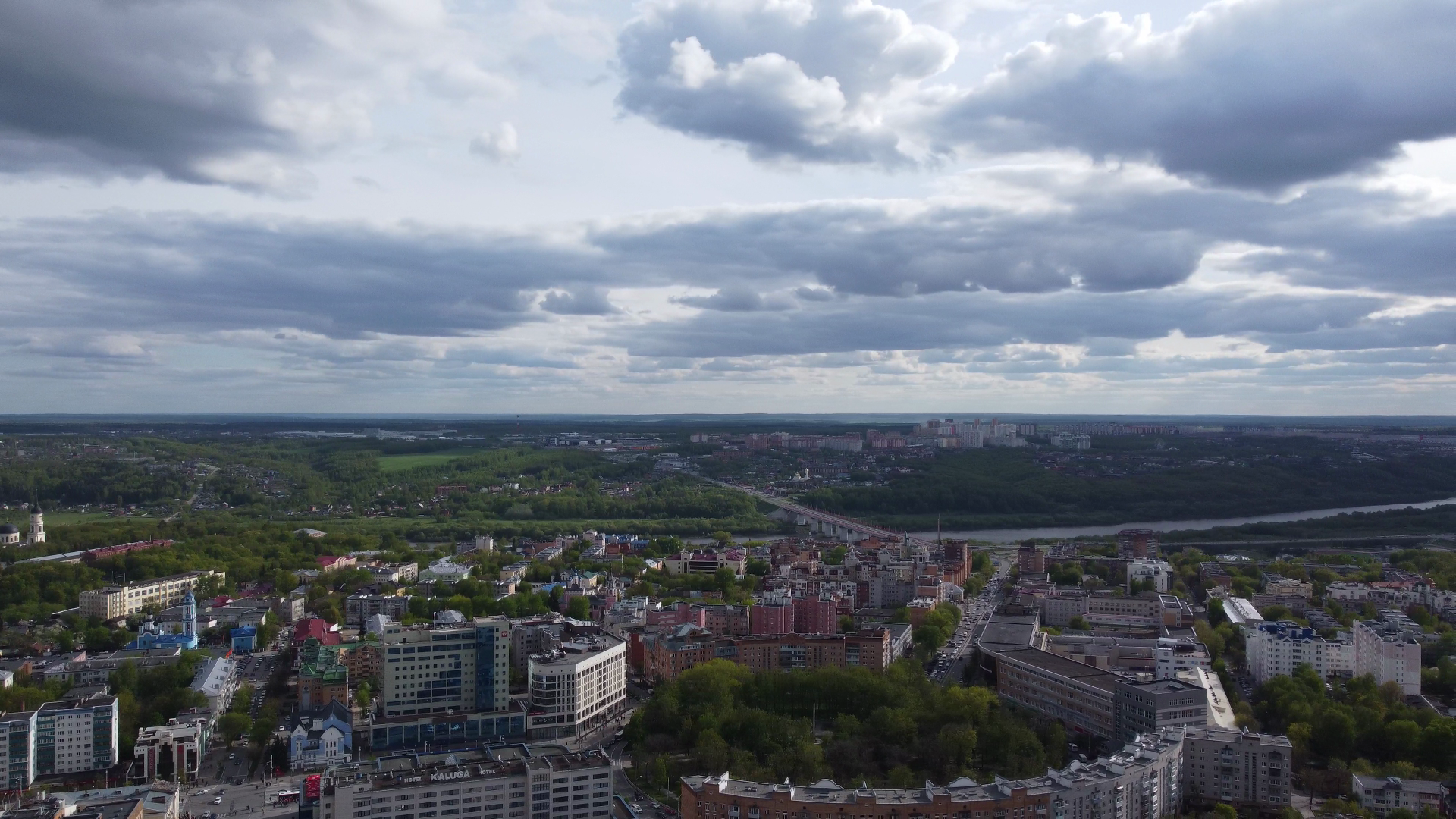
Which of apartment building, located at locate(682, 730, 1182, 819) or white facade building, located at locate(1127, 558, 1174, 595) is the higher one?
apartment building, located at locate(682, 730, 1182, 819)

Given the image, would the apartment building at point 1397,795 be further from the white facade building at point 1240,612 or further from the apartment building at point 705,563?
the apartment building at point 705,563

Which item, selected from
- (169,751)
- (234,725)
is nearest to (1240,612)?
(234,725)

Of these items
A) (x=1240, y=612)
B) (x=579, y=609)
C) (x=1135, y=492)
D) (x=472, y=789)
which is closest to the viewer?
(x=472, y=789)

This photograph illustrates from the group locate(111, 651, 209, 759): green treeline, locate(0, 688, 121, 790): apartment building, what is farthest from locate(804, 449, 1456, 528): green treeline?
locate(0, 688, 121, 790): apartment building

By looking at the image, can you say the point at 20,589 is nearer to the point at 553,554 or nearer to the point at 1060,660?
the point at 553,554

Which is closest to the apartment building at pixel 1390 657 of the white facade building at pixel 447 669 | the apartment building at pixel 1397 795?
the apartment building at pixel 1397 795

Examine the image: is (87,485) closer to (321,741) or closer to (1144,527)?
(321,741)

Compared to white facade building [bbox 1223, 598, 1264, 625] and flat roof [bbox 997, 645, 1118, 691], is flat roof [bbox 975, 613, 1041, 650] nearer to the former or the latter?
flat roof [bbox 997, 645, 1118, 691]
